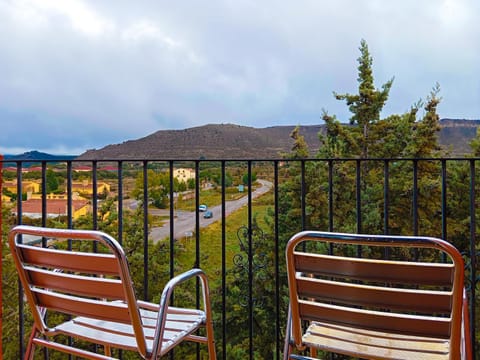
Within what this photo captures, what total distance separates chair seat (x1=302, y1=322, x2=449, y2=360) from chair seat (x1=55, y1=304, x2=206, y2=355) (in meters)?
0.46

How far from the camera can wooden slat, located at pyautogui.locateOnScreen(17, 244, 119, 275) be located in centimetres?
117

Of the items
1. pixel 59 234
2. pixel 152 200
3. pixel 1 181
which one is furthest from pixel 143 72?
pixel 59 234

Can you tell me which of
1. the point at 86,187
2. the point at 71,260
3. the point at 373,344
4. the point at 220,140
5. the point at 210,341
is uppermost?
the point at 220,140

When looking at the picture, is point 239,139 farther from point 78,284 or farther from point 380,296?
point 380,296

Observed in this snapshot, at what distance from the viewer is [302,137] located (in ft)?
36.3

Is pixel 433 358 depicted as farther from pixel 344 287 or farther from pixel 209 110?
pixel 209 110

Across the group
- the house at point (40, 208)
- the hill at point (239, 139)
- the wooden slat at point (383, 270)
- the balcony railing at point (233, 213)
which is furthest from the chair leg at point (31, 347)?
the hill at point (239, 139)

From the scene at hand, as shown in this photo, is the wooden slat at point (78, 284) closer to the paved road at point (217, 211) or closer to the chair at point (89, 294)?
the chair at point (89, 294)

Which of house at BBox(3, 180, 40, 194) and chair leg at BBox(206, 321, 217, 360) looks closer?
chair leg at BBox(206, 321, 217, 360)

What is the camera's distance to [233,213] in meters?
3.40

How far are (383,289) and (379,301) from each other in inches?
1.5

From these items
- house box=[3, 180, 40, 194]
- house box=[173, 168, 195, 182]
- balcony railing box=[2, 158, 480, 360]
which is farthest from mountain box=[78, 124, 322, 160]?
house box=[3, 180, 40, 194]

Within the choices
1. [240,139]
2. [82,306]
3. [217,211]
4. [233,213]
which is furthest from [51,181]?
[240,139]

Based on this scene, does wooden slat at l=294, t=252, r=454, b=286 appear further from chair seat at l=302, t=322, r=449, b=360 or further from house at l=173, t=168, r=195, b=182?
house at l=173, t=168, r=195, b=182
